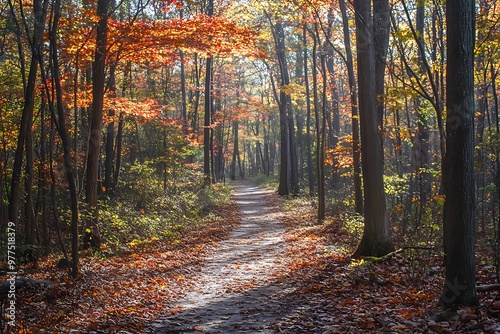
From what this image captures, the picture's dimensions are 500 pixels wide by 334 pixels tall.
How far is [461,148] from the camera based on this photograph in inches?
178

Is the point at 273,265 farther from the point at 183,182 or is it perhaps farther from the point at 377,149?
the point at 183,182

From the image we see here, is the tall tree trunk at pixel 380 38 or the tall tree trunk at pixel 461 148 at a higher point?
the tall tree trunk at pixel 380 38

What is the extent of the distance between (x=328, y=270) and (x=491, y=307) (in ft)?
12.2

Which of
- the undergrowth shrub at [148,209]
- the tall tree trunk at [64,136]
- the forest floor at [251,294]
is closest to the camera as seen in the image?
the forest floor at [251,294]

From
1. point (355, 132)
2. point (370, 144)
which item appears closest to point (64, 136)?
point (370, 144)

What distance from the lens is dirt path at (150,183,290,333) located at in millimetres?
5641

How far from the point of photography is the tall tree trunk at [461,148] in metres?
4.50

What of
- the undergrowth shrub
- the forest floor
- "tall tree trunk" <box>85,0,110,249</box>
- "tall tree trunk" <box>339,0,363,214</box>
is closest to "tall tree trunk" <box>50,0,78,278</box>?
the forest floor

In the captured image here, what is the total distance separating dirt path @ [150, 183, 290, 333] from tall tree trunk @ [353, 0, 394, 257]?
7.55 ft

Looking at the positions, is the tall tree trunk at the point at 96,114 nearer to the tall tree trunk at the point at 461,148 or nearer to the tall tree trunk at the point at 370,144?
the tall tree trunk at the point at 370,144

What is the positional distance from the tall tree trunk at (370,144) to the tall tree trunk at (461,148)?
3.54m

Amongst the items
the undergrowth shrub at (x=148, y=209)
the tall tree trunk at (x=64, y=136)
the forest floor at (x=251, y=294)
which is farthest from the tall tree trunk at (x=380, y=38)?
the undergrowth shrub at (x=148, y=209)

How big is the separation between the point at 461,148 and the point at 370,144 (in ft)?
12.2

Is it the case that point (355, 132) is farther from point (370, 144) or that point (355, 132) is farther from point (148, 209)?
point (148, 209)
